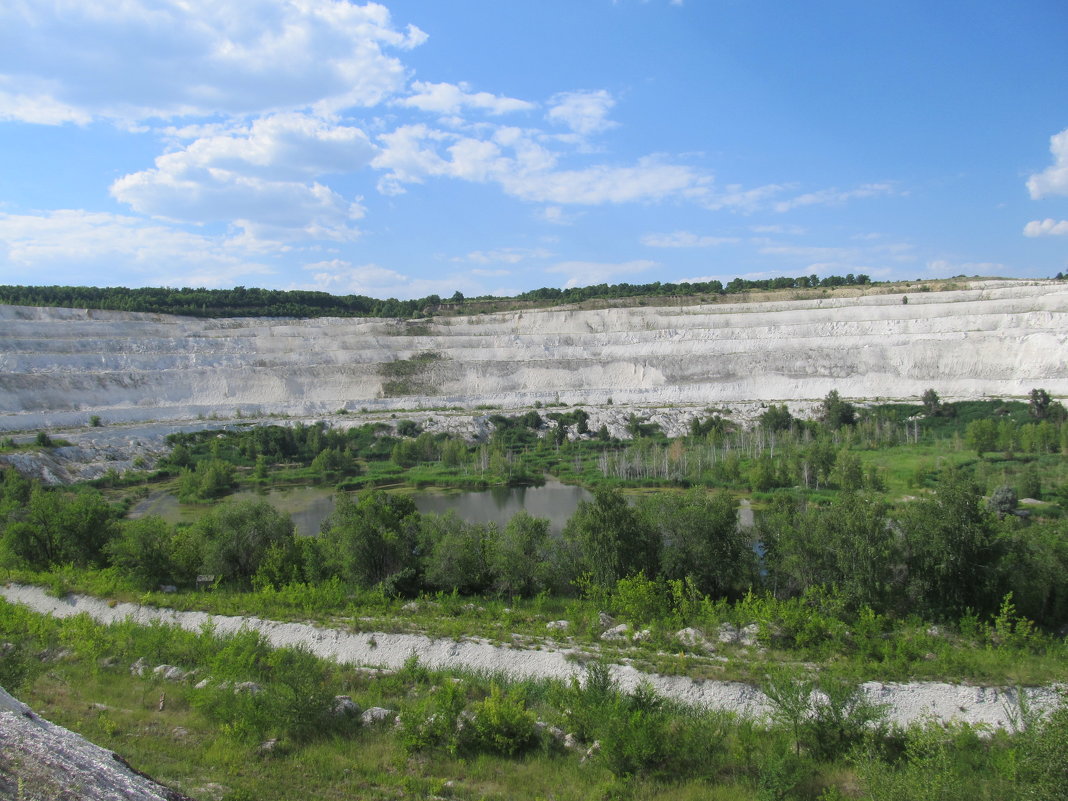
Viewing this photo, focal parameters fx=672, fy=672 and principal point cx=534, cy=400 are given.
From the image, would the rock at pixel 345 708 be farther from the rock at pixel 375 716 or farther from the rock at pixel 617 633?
the rock at pixel 617 633

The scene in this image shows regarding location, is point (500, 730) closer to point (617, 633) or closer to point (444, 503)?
point (617, 633)

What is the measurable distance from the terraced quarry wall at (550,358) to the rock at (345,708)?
42.8 metres

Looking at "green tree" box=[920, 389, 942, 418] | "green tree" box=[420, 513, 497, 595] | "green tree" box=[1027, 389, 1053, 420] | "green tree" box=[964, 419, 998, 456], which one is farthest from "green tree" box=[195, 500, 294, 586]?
"green tree" box=[920, 389, 942, 418]

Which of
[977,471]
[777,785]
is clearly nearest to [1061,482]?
[977,471]

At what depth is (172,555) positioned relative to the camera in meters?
16.7

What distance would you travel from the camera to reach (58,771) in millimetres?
4547

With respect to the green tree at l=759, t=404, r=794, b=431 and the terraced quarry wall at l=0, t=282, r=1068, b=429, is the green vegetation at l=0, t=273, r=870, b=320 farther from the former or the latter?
the green tree at l=759, t=404, r=794, b=431

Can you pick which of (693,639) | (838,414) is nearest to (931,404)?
(838,414)

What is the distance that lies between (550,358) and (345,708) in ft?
166

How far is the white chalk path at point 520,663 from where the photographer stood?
396 inches

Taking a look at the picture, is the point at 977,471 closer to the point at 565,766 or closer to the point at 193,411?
the point at 565,766

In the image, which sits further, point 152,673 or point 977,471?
point 977,471

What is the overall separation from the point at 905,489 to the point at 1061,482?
5.47m

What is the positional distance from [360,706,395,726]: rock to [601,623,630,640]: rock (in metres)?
4.24
